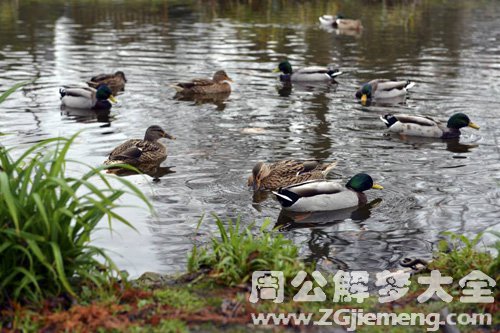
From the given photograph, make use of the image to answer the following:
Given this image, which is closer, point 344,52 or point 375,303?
point 375,303

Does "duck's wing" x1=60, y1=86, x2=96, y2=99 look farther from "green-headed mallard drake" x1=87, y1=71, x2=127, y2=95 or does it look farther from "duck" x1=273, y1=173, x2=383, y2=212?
"duck" x1=273, y1=173, x2=383, y2=212

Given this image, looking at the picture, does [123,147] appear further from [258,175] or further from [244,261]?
[244,261]

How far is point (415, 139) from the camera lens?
43.9 feet

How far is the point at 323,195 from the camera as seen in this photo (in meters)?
9.57

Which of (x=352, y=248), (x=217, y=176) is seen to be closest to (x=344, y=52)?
(x=217, y=176)

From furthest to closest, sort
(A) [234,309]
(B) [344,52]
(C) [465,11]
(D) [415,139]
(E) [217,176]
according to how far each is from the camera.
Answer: (C) [465,11] < (B) [344,52] < (D) [415,139] < (E) [217,176] < (A) [234,309]

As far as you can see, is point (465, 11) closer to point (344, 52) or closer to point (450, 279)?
point (344, 52)

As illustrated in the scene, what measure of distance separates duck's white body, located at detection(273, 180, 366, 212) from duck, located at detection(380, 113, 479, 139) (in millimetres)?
4120

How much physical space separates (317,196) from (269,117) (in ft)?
17.3

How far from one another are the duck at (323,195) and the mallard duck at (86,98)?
6.90 metres

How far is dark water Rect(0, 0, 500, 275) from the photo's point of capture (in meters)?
8.77

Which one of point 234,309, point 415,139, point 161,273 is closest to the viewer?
point 234,309

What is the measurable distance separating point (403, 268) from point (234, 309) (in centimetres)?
253

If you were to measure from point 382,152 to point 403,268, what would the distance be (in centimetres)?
511
